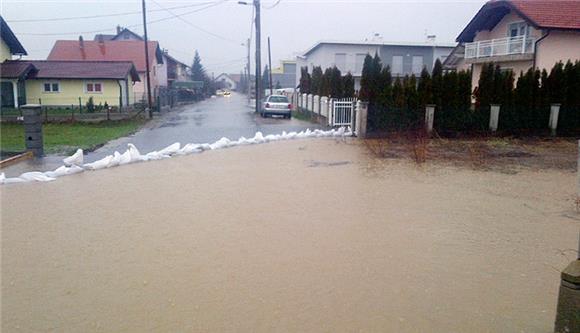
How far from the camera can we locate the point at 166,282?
14.9 ft

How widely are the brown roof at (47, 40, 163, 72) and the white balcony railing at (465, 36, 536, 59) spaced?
29753 millimetres

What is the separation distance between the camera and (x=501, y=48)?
90.7 ft

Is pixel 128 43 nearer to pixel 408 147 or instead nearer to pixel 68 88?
pixel 68 88

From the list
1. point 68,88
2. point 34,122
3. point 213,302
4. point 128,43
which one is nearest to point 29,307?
point 213,302

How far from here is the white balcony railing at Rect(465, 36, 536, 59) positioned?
2592 cm

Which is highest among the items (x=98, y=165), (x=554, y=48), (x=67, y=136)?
(x=554, y=48)

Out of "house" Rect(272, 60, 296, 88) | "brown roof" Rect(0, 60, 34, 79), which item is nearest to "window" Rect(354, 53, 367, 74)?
"brown roof" Rect(0, 60, 34, 79)

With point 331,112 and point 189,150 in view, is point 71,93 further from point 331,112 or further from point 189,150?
point 189,150

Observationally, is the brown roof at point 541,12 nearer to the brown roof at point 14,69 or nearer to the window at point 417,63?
the window at point 417,63

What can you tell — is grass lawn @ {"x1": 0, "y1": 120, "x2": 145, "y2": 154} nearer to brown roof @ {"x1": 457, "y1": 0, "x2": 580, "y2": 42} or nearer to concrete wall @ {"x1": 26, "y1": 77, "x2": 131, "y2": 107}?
concrete wall @ {"x1": 26, "y1": 77, "x2": 131, "y2": 107}

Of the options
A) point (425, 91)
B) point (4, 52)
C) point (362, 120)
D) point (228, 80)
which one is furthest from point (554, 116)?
point (228, 80)

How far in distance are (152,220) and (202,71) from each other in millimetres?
100638

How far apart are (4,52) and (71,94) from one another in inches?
194

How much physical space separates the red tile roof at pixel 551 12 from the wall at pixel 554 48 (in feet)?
1.99
